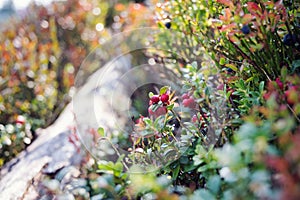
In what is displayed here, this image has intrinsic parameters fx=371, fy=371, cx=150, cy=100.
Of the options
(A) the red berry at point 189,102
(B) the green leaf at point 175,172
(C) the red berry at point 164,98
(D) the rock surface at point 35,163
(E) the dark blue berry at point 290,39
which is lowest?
(D) the rock surface at point 35,163

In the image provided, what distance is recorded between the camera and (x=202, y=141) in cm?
133

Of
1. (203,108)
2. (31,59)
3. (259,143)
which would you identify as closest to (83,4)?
(31,59)

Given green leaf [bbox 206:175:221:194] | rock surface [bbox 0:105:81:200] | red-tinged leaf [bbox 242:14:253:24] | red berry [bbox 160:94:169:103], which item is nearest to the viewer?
green leaf [bbox 206:175:221:194]

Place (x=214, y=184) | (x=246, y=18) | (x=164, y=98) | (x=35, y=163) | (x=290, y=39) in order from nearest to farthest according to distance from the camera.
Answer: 1. (x=214, y=184)
2. (x=246, y=18)
3. (x=290, y=39)
4. (x=164, y=98)
5. (x=35, y=163)

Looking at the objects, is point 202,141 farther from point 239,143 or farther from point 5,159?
point 5,159

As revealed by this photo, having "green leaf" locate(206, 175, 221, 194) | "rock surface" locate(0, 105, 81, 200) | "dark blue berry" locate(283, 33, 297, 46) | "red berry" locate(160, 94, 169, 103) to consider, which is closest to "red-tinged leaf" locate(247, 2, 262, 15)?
"dark blue berry" locate(283, 33, 297, 46)

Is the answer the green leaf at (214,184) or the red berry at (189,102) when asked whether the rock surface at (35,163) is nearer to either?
the red berry at (189,102)

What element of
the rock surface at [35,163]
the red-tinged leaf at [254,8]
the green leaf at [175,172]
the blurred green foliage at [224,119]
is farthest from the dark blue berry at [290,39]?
the rock surface at [35,163]

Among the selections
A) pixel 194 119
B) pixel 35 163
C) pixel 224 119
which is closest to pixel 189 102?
pixel 194 119

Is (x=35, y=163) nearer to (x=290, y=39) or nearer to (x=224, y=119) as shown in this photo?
(x=224, y=119)

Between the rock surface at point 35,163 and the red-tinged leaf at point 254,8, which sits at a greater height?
the red-tinged leaf at point 254,8

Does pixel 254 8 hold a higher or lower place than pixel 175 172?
higher

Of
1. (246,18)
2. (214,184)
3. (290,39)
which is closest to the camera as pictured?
(214,184)

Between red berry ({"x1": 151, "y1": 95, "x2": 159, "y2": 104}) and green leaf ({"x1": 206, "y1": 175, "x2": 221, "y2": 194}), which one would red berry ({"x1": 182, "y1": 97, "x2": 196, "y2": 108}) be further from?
green leaf ({"x1": 206, "y1": 175, "x2": 221, "y2": 194})
